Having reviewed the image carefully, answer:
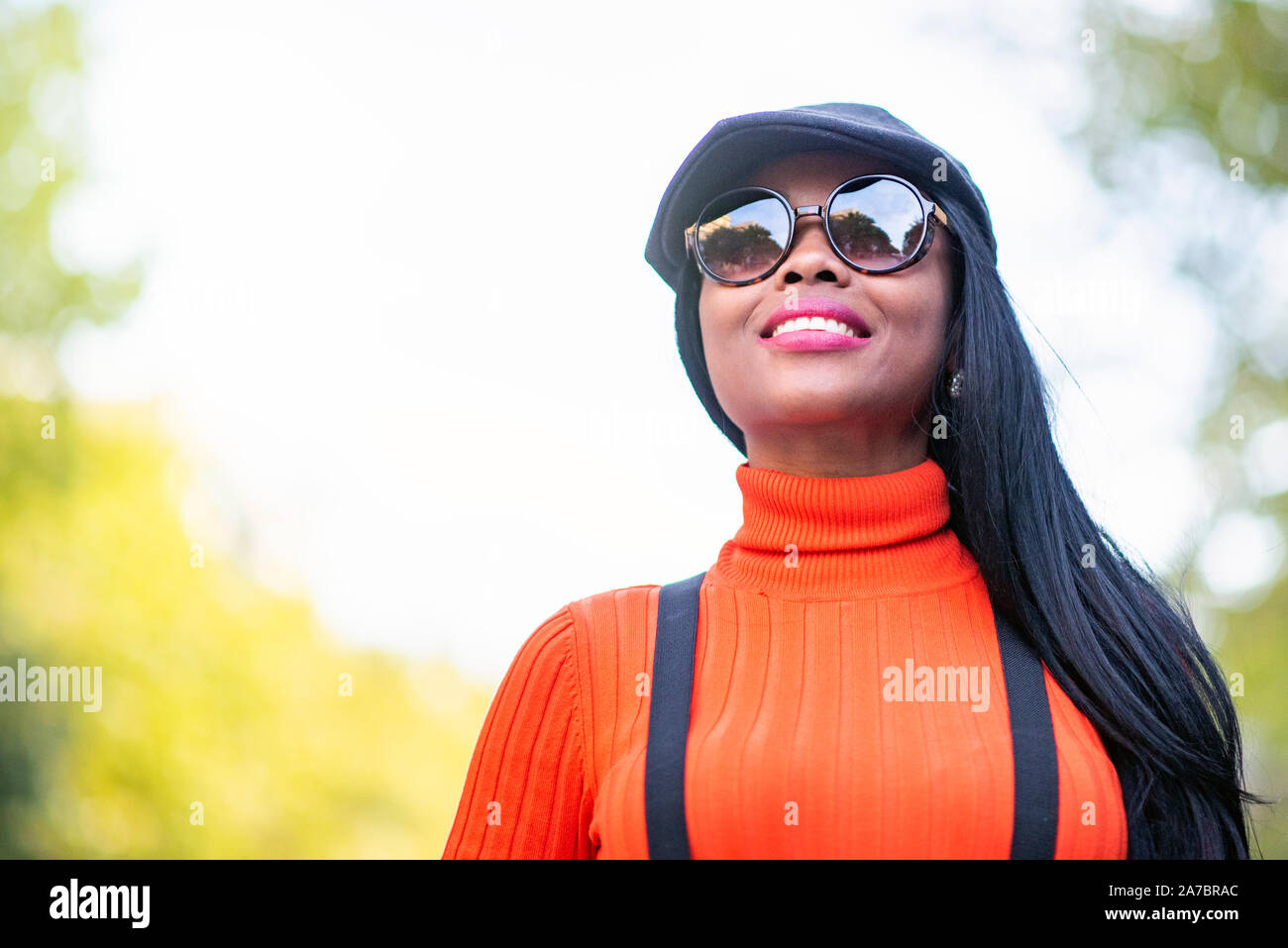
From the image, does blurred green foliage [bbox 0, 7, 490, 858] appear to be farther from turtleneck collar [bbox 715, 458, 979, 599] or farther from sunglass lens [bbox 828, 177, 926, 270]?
sunglass lens [bbox 828, 177, 926, 270]

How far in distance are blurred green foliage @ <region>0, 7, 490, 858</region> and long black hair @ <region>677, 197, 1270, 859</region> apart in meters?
7.39

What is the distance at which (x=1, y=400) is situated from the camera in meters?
8.56

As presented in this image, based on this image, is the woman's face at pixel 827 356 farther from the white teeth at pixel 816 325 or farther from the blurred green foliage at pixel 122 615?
the blurred green foliage at pixel 122 615

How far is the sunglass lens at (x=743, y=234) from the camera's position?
1.87 m

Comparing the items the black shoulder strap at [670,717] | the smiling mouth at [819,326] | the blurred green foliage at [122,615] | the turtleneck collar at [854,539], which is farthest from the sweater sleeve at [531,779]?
the blurred green foliage at [122,615]

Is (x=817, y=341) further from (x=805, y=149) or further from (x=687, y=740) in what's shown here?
Answer: (x=687, y=740)

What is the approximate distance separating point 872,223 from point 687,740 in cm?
82

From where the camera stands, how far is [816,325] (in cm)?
184

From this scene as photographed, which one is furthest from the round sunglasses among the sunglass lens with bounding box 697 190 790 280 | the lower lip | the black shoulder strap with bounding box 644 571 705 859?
the black shoulder strap with bounding box 644 571 705 859

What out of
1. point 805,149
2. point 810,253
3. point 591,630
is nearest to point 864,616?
point 591,630

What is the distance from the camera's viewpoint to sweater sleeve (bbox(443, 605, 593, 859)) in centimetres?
183
